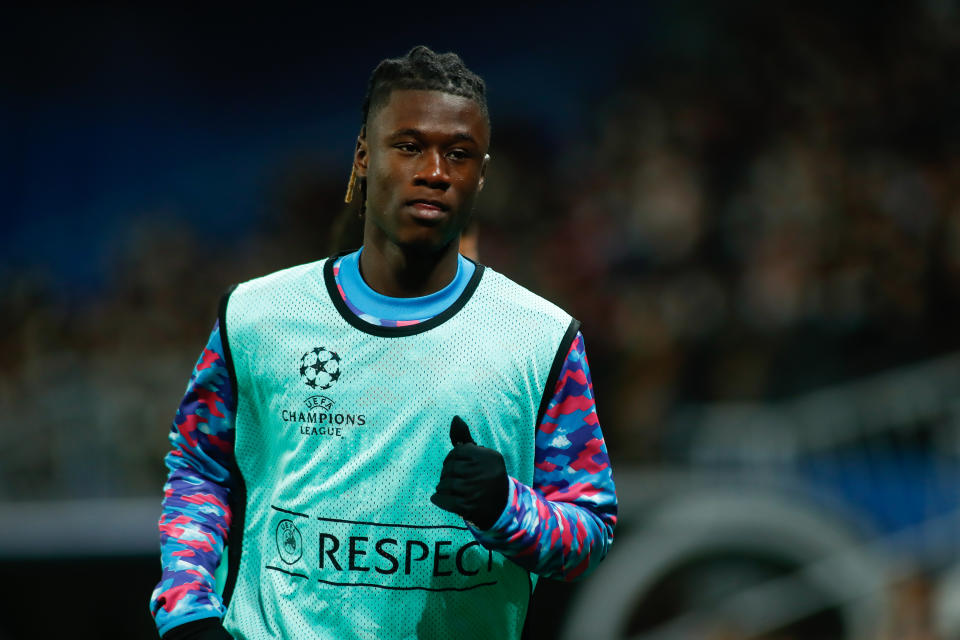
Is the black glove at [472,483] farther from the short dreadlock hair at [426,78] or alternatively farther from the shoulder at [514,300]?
the short dreadlock hair at [426,78]

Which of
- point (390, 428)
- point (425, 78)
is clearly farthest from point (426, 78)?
point (390, 428)

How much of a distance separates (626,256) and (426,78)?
5.28m

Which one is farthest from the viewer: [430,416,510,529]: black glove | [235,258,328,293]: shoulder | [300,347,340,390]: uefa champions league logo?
[235,258,328,293]: shoulder

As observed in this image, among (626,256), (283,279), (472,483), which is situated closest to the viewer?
(472,483)

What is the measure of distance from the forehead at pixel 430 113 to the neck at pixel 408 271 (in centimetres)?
20

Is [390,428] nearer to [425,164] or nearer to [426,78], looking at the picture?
[425,164]

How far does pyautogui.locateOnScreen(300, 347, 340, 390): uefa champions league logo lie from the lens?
6.19ft

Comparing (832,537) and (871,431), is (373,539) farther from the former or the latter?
(871,431)

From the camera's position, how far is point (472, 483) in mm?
1665

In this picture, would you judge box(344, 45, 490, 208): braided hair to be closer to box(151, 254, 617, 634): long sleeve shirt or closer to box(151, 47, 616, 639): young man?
box(151, 47, 616, 639): young man

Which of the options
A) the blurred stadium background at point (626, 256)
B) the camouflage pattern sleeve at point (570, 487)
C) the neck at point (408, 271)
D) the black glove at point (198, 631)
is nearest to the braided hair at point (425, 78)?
the neck at point (408, 271)

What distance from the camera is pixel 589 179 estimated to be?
7.54m

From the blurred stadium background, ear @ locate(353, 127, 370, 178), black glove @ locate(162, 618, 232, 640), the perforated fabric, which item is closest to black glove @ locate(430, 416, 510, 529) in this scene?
the perforated fabric

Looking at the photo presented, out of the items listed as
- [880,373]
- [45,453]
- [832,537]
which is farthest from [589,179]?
[45,453]
